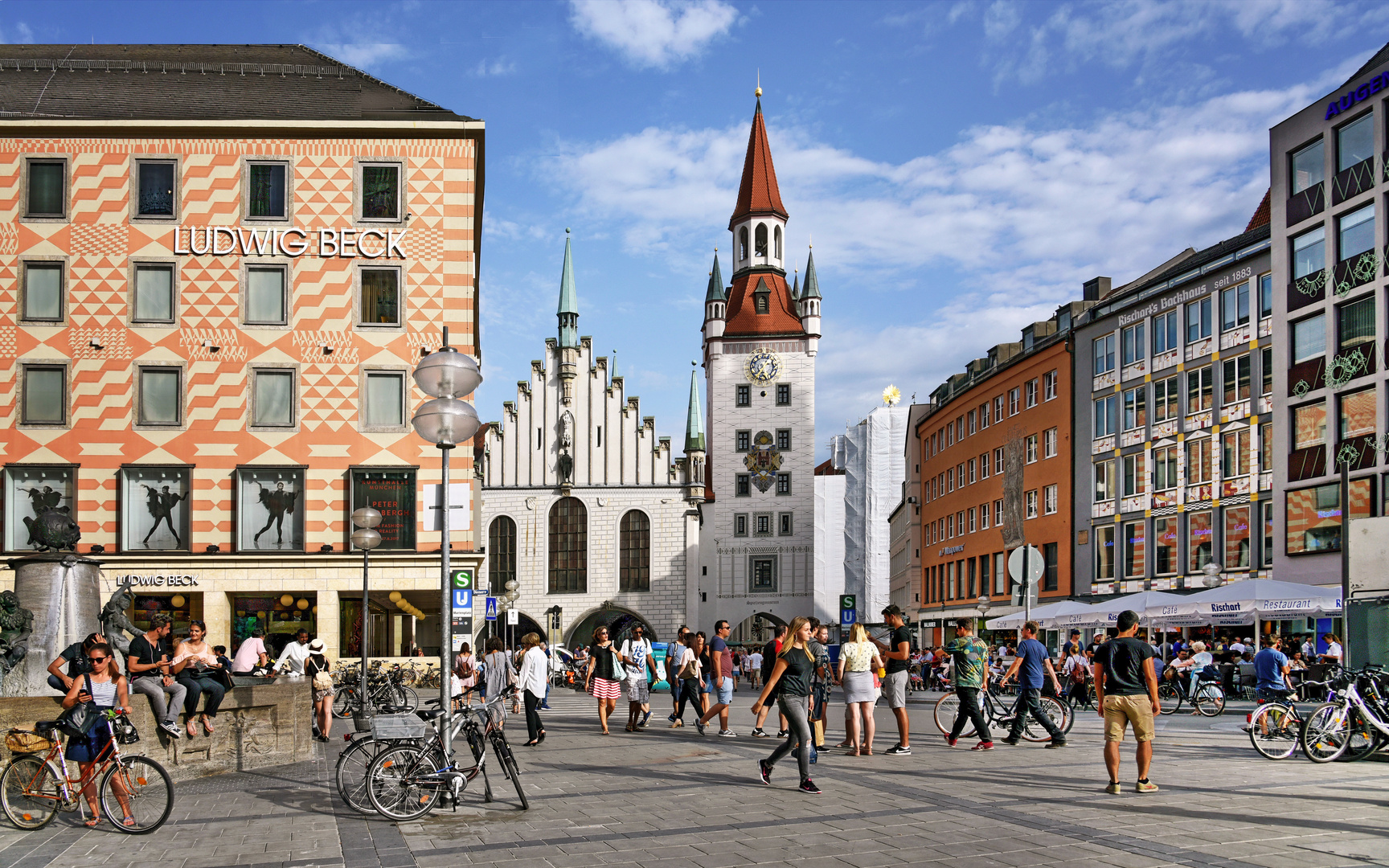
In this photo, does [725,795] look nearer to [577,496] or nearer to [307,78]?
[307,78]

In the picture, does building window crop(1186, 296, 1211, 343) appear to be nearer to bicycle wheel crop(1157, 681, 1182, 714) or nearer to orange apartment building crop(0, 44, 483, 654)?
bicycle wheel crop(1157, 681, 1182, 714)

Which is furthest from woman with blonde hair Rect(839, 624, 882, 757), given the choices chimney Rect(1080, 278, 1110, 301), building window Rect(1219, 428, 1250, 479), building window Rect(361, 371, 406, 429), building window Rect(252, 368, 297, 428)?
chimney Rect(1080, 278, 1110, 301)

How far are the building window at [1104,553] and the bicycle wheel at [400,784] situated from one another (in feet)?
123

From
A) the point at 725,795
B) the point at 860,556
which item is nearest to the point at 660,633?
the point at 860,556

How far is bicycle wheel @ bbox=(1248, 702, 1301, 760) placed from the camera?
14281 millimetres

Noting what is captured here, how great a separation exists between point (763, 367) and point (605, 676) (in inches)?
2495

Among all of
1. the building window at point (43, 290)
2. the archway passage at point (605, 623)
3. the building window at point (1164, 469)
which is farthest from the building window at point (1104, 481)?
the building window at point (43, 290)

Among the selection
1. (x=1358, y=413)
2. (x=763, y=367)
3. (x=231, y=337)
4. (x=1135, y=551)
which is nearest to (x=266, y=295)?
(x=231, y=337)

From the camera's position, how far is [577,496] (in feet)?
230

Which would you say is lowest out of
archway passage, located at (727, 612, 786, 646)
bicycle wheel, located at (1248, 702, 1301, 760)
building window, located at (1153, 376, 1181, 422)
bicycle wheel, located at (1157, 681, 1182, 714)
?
archway passage, located at (727, 612, 786, 646)

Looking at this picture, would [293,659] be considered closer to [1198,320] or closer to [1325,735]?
[1325,735]

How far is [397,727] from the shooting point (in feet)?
33.1

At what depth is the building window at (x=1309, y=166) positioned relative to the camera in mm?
36000

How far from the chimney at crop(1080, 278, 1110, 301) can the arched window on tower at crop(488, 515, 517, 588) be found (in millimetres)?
31599
